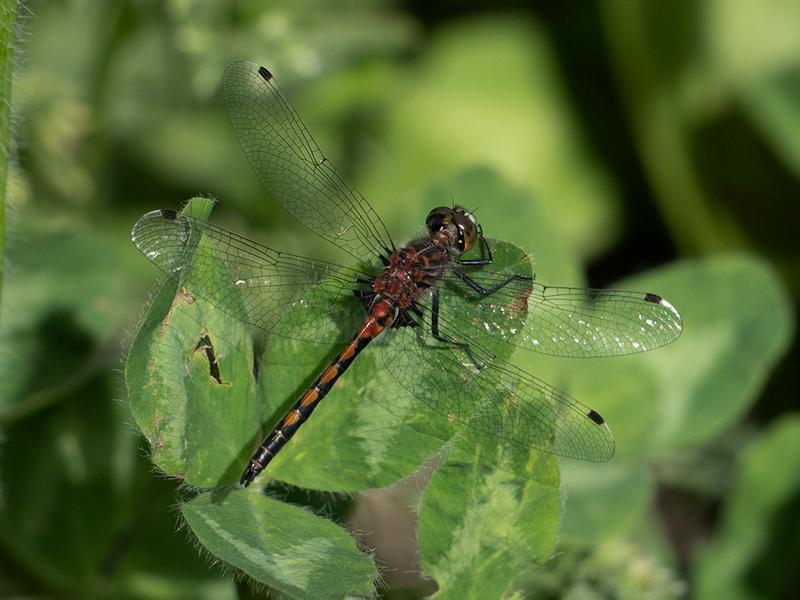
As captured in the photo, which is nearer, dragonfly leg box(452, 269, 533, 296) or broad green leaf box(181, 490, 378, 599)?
broad green leaf box(181, 490, 378, 599)

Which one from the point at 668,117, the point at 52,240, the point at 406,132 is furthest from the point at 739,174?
the point at 52,240

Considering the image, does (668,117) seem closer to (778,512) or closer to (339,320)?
(778,512)

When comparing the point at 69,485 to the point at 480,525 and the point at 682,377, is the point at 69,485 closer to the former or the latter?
the point at 480,525

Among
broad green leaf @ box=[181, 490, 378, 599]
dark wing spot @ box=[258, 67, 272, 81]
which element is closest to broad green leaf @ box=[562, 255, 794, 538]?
broad green leaf @ box=[181, 490, 378, 599]

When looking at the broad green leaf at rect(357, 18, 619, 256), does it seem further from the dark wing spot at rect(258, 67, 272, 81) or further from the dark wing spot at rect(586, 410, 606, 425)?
the dark wing spot at rect(586, 410, 606, 425)

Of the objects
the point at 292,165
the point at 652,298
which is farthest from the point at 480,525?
the point at 292,165

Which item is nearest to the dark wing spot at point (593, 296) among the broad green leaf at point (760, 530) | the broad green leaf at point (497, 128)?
the broad green leaf at point (760, 530)
